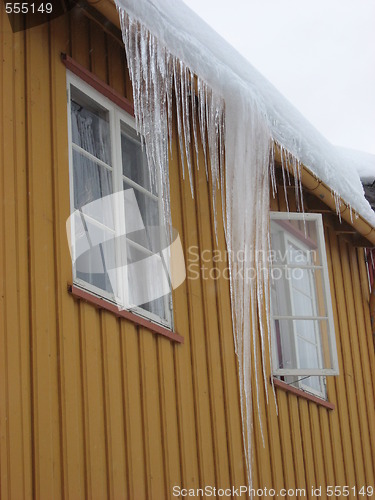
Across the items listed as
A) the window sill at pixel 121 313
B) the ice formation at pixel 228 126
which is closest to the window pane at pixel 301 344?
the ice formation at pixel 228 126

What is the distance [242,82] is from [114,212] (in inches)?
58.1

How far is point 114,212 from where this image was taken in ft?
19.3

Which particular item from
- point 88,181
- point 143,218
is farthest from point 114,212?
point 143,218

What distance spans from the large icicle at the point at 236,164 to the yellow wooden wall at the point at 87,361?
4.8 inches

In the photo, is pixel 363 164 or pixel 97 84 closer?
pixel 97 84

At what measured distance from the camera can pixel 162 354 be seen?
5.93 m

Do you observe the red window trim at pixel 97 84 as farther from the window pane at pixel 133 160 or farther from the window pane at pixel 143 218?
the window pane at pixel 143 218

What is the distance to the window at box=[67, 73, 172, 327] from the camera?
5602 millimetres

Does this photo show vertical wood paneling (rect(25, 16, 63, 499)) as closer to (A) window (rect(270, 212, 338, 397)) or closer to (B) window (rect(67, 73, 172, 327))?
(B) window (rect(67, 73, 172, 327))

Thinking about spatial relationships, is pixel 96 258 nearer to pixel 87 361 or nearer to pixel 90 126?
pixel 87 361

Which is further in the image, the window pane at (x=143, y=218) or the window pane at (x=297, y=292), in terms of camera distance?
the window pane at (x=297, y=292)

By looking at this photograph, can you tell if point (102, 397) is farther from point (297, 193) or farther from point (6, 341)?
point (297, 193)

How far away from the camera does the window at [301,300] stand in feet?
24.3

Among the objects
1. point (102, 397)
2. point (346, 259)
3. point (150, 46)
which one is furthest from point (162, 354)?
point (346, 259)
